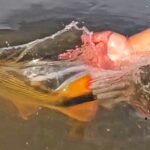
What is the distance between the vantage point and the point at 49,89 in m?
2.38

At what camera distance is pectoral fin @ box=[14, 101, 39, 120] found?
223 centimetres

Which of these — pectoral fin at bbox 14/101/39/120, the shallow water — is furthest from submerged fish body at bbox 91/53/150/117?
pectoral fin at bbox 14/101/39/120

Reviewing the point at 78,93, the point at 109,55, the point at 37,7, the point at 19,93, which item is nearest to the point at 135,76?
the point at 109,55

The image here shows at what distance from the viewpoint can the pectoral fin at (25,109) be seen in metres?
2.23

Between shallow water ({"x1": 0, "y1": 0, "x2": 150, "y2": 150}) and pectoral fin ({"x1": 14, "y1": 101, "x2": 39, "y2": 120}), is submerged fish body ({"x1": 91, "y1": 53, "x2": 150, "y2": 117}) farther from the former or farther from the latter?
pectoral fin ({"x1": 14, "y1": 101, "x2": 39, "y2": 120})

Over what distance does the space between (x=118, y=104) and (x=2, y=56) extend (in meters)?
0.68

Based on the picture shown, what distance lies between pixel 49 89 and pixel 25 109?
20cm

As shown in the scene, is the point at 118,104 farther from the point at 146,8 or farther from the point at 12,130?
the point at 146,8

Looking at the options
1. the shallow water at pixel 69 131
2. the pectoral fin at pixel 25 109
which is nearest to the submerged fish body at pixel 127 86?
the shallow water at pixel 69 131

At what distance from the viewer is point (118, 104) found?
240cm

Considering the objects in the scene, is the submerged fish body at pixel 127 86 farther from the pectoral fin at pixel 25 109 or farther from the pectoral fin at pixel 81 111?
the pectoral fin at pixel 25 109

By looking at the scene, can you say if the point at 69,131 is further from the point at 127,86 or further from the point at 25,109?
the point at 127,86

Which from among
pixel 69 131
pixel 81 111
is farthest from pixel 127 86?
pixel 69 131

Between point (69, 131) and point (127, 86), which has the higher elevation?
point (127, 86)
